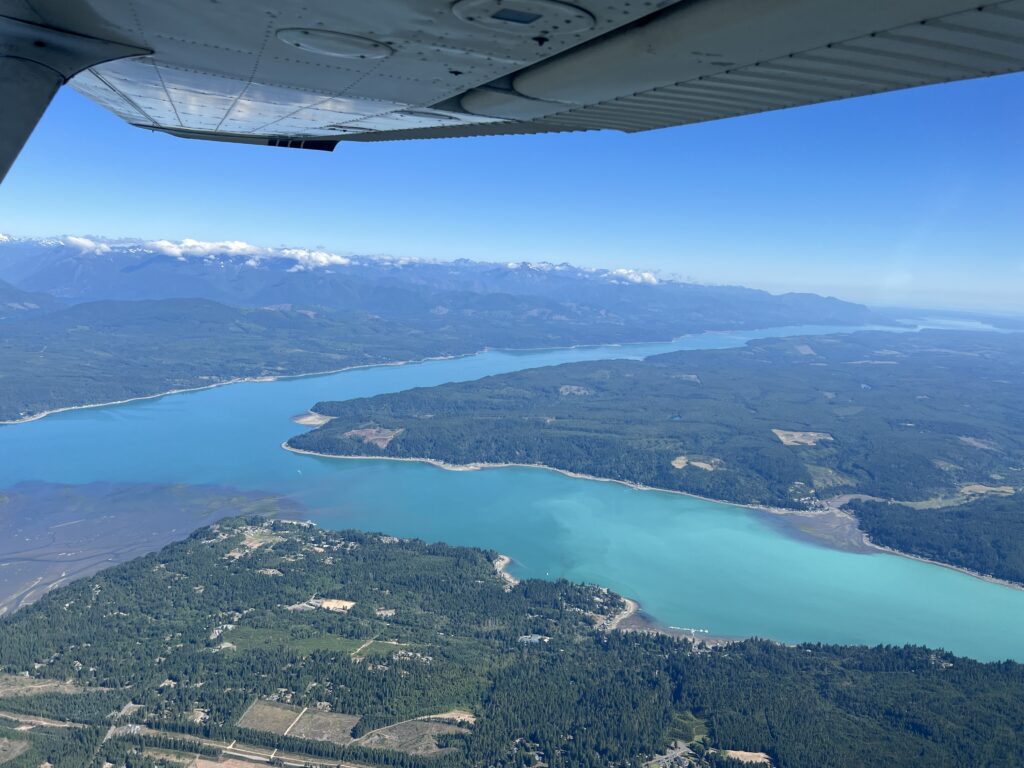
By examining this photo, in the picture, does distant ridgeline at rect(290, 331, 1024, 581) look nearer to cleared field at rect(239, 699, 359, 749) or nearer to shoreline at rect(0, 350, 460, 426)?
shoreline at rect(0, 350, 460, 426)

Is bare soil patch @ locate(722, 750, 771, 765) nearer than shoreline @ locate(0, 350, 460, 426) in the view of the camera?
Yes

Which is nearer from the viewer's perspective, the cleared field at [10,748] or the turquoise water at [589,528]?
the cleared field at [10,748]

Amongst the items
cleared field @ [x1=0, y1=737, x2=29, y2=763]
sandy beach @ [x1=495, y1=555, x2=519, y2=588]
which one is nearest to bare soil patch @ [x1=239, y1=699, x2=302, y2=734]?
cleared field @ [x1=0, y1=737, x2=29, y2=763]

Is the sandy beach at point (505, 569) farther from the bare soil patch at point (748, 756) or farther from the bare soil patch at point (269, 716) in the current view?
the bare soil patch at point (748, 756)

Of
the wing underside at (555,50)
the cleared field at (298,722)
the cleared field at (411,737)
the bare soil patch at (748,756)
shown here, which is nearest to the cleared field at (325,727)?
the cleared field at (298,722)

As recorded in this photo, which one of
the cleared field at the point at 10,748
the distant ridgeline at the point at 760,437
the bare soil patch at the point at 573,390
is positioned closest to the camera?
the cleared field at the point at 10,748

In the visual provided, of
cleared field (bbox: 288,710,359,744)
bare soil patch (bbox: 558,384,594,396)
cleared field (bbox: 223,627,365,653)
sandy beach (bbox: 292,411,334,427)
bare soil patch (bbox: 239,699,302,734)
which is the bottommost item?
cleared field (bbox: 223,627,365,653)
